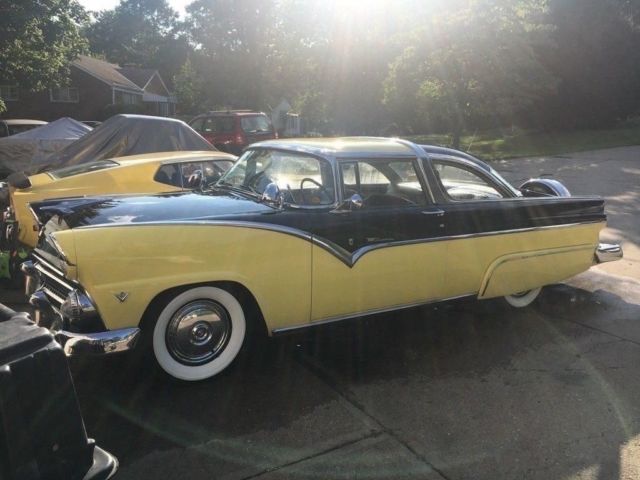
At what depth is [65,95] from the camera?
1421 inches

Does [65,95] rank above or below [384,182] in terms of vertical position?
above

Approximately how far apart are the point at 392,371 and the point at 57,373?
2627 millimetres

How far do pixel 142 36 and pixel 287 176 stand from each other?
82.6 m

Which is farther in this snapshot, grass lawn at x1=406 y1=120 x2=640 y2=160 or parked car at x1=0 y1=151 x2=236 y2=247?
grass lawn at x1=406 y1=120 x2=640 y2=160

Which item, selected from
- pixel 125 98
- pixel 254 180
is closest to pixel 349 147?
pixel 254 180

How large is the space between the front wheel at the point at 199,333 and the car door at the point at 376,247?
590 millimetres

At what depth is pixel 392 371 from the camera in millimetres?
3906

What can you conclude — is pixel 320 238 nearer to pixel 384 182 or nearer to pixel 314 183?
pixel 314 183

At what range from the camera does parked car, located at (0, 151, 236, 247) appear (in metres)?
5.91

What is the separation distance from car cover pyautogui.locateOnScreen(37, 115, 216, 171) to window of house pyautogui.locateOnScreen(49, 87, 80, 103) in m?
29.4

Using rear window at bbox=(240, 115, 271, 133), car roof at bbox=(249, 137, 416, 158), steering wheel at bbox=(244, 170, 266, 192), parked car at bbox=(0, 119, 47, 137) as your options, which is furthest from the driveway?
parked car at bbox=(0, 119, 47, 137)

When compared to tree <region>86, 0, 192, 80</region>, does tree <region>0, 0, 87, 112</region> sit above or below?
below

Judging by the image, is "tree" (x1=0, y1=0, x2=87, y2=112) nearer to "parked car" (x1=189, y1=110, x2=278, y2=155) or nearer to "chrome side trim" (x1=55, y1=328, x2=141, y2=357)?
"parked car" (x1=189, y1=110, x2=278, y2=155)

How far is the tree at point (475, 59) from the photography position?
706 inches
